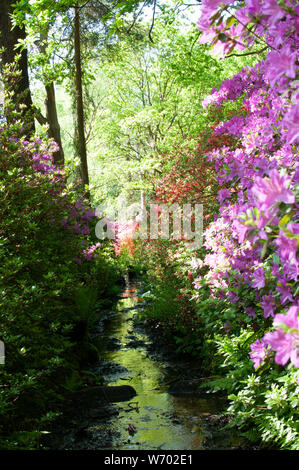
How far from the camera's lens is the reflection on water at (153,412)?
4.06 m

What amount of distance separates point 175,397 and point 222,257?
2.04m

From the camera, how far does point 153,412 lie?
479 centimetres

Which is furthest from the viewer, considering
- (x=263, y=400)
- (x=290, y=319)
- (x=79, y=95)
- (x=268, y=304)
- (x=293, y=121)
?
(x=79, y=95)

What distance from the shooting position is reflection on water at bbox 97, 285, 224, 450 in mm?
4062

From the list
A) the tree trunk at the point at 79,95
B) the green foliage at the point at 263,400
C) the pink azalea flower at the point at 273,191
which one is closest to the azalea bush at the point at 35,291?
the green foliage at the point at 263,400

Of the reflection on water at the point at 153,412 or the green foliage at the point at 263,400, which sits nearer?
the green foliage at the point at 263,400

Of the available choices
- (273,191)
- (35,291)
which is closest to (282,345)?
(273,191)

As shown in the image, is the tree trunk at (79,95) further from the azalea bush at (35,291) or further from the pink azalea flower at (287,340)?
the pink azalea flower at (287,340)

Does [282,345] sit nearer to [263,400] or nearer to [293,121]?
[293,121]

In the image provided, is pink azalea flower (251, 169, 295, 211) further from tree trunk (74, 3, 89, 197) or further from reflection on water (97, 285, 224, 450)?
tree trunk (74, 3, 89, 197)

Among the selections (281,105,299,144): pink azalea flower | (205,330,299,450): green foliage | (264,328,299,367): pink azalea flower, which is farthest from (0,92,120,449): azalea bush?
(281,105,299,144): pink azalea flower

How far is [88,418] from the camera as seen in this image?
15.1 feet

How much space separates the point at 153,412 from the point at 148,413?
5 centimetres

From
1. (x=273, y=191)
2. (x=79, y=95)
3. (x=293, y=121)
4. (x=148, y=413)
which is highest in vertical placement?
(x=79, y=95)
